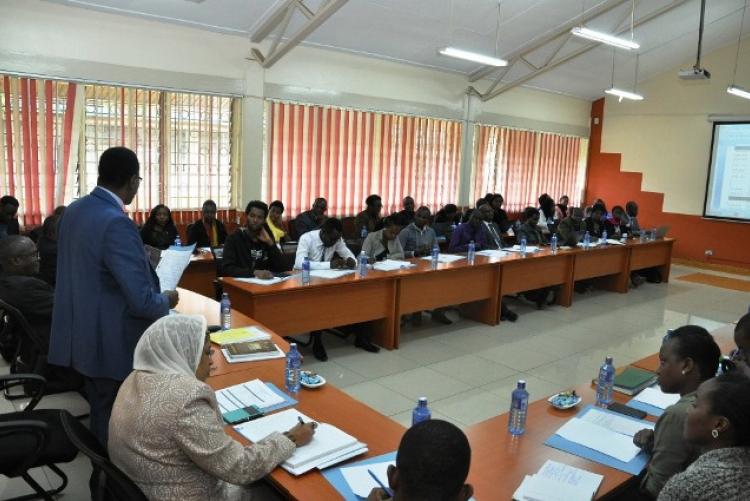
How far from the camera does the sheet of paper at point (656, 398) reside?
8.86 feet

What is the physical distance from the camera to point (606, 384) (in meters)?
2.73

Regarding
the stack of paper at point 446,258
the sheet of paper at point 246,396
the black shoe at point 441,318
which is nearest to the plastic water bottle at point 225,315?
the sheet of paper at point 246,396

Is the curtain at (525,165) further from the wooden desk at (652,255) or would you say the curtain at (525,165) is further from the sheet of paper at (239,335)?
the sheet of paper at (239,335)

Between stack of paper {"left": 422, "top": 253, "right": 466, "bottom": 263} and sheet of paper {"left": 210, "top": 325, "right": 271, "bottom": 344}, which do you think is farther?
stack of paper {"left": 422, "top": 253, "right": 466, "bottom": 263}

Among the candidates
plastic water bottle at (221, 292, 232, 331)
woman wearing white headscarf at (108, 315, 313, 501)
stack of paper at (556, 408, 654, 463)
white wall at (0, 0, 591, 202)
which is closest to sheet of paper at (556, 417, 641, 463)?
stack of paper at (556, 408, 654, 463)

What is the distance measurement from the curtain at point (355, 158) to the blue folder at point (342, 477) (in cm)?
688

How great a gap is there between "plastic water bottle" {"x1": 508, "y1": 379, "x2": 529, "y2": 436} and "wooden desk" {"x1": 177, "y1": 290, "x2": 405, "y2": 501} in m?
0.47

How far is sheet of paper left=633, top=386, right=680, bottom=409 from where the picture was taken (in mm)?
2700

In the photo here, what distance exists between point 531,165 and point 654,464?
10893mm

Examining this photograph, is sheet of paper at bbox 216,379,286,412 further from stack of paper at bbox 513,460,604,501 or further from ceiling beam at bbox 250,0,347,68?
ceiling beam at bbox 250,0,347,68

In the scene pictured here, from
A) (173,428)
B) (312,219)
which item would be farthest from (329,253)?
(173,428)

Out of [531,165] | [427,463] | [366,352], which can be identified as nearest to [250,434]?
[427,463]

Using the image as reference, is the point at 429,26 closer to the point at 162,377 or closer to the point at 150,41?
the point at 150,41

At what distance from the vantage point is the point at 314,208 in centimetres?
807
